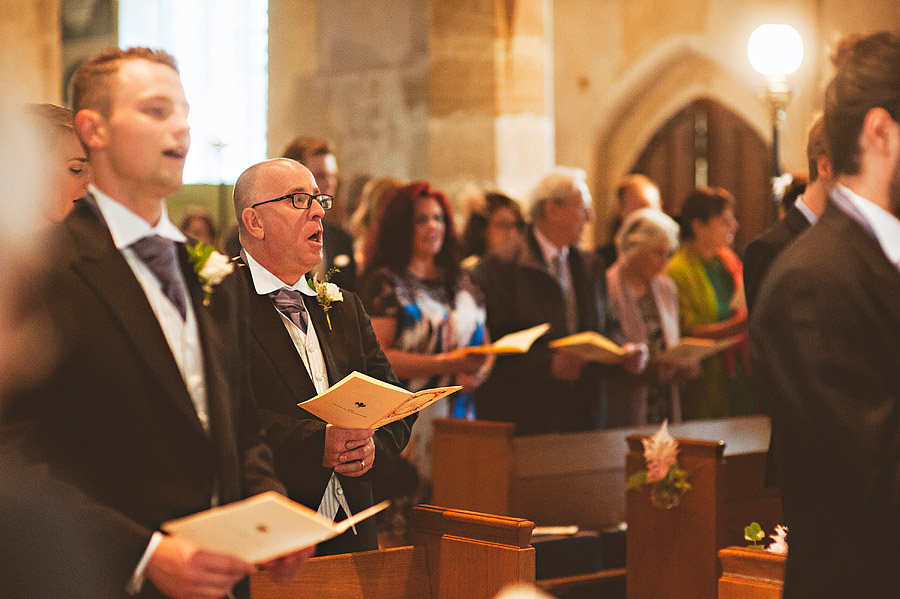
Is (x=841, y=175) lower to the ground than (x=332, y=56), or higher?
lower

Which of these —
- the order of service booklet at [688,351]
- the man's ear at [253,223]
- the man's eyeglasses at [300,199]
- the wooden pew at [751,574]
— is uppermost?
the man's eyeglasses at [300,199]

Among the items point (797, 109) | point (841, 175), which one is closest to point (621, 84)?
point (797, 109)

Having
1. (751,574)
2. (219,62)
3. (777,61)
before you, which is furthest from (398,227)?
(219,62)

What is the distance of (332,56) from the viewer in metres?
10.7

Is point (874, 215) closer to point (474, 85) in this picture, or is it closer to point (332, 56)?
point (474, 85)

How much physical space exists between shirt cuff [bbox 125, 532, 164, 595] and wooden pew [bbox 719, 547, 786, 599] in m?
1.73

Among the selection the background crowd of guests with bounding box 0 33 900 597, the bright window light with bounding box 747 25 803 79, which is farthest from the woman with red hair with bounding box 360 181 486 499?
the bright window light with bounding box 747 25 803 79

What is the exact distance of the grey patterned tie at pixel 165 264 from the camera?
2070 millimetres

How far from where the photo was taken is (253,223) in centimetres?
317

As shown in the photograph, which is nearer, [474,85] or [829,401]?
[829,401]

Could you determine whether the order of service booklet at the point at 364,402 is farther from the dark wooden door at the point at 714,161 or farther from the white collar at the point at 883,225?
the dark wooden door at the point at 714,161

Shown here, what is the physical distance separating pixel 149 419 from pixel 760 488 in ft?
9.68

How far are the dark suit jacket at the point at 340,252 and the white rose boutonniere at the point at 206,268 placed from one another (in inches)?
127

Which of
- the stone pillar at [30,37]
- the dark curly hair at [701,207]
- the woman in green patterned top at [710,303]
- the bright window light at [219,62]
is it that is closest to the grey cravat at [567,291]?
the woman in green patterned top at [710,303]
